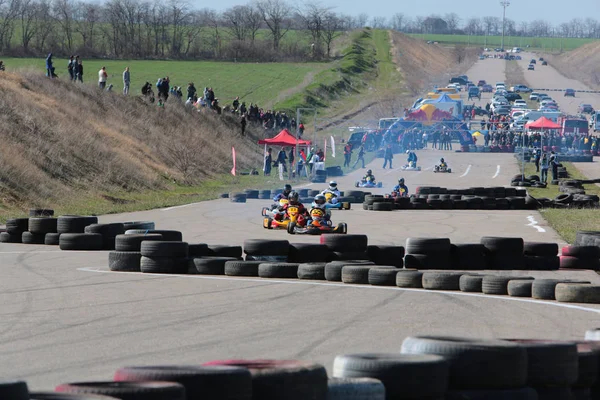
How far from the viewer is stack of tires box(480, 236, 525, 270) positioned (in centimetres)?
1616

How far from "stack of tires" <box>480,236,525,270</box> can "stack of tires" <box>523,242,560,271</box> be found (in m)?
0.17

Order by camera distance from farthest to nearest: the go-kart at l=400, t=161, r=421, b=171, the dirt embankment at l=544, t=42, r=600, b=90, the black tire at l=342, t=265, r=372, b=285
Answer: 1. the dirt embankment at l=544, t=42, r=600, b=90
2. the go-kart at l=400, t=161, r=421, b=171
3. the black tire at l=342, t=265, r=372, b=285

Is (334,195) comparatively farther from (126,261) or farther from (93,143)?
(126,261)

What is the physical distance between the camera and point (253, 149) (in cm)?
5881

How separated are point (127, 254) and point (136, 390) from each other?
10.6m

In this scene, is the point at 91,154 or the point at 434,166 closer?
the point at 91,154

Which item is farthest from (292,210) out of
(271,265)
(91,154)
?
(91,154)

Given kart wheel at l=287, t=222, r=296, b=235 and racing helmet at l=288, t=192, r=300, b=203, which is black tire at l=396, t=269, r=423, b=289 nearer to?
kart wheel at l=287, t=222, r=296, b=235

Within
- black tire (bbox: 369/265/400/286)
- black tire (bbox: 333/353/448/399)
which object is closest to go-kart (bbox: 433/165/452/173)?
black tire (bbox: 369/265/400/286)

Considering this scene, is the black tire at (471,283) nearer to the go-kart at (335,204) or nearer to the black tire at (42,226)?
the black tire at (42,226)

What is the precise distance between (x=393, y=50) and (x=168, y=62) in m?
40.8

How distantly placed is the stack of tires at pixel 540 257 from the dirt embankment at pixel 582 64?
357 ft

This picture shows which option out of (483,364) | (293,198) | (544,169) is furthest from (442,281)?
(544,169)

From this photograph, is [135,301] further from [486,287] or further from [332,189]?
[332,189]
